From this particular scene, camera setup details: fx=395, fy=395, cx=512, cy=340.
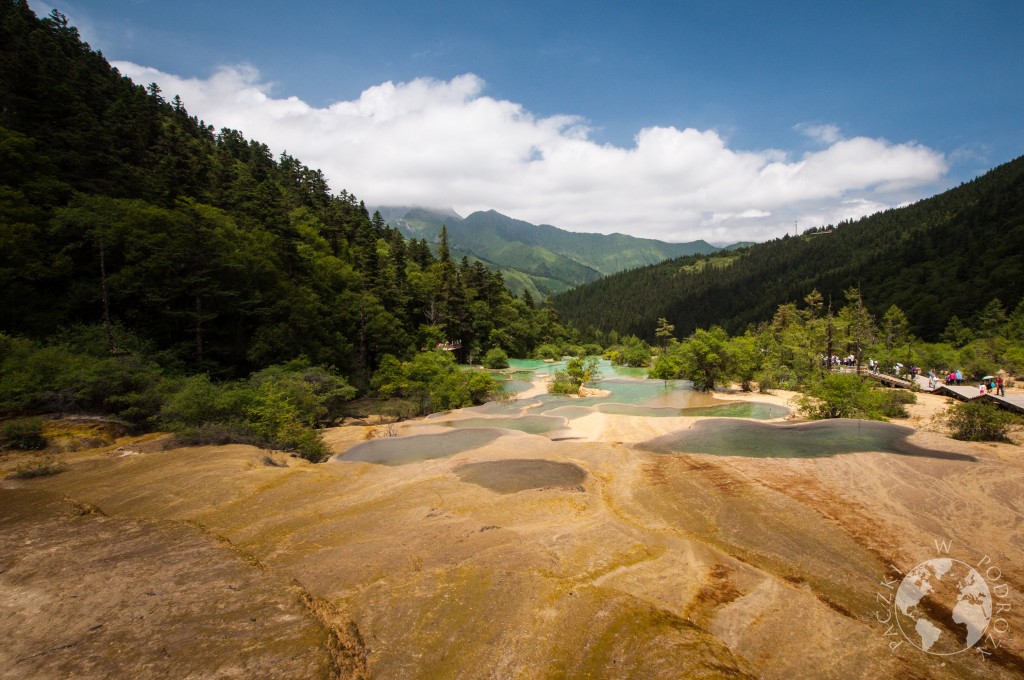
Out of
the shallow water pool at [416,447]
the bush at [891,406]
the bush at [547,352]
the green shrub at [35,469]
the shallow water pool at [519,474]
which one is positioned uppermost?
the green shrub at [35,469]

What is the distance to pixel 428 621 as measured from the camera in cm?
595

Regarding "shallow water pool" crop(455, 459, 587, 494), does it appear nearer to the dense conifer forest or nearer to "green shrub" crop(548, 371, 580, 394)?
the dense conifer forest

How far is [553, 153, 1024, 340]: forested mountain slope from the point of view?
80438mm

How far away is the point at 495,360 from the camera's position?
222 feet

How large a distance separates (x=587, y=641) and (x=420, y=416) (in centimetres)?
2835

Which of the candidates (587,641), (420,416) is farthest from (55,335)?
(587,641)

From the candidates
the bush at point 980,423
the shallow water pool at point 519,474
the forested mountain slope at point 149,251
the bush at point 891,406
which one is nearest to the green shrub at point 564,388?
the forested mountain slope at point 149,251

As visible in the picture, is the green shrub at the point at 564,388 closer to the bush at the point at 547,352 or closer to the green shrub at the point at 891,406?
the green shrub at the point at 891,406

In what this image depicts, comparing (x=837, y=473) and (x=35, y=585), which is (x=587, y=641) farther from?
(x=837, y=473)

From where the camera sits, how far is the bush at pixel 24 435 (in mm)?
13469

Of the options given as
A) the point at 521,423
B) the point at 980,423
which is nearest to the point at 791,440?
the point at 980,423
